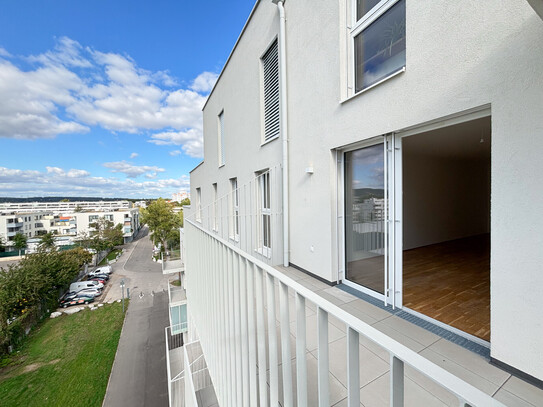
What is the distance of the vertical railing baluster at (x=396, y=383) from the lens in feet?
1.63

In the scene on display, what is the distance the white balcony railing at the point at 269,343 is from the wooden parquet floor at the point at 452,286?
1.29m

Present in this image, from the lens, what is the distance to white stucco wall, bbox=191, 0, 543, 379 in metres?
1.53

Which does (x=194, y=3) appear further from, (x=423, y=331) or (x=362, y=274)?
(x=423, y=331)

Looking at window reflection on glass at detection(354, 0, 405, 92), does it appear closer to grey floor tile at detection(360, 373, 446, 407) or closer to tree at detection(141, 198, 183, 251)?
grey floor tile at detection(360, 373, 446, 407)

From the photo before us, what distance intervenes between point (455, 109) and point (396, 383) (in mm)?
2295

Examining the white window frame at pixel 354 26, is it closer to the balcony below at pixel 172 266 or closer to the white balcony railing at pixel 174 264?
the white balcony railing at pixel 174 264

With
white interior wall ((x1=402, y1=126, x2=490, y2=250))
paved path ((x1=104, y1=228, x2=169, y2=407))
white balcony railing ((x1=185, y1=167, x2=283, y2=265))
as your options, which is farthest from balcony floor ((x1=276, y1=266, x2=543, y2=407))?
paved path ((x1=104, y1=228, x2=169, y2=407))

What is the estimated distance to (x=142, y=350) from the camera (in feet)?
36.8

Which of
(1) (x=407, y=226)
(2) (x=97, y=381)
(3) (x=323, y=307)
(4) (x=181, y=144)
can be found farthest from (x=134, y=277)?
(3) (x=323, y=307)

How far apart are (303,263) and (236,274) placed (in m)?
2.71

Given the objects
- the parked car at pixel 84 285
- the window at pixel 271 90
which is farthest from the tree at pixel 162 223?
the window at pixel 271 90

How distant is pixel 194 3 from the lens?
8906 mm

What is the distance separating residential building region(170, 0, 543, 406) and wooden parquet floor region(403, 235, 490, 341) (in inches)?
1.0

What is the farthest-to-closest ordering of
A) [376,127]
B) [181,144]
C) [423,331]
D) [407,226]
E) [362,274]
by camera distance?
[181,144] < [407,226] < [362,274] < [376,127] < [423,331]
